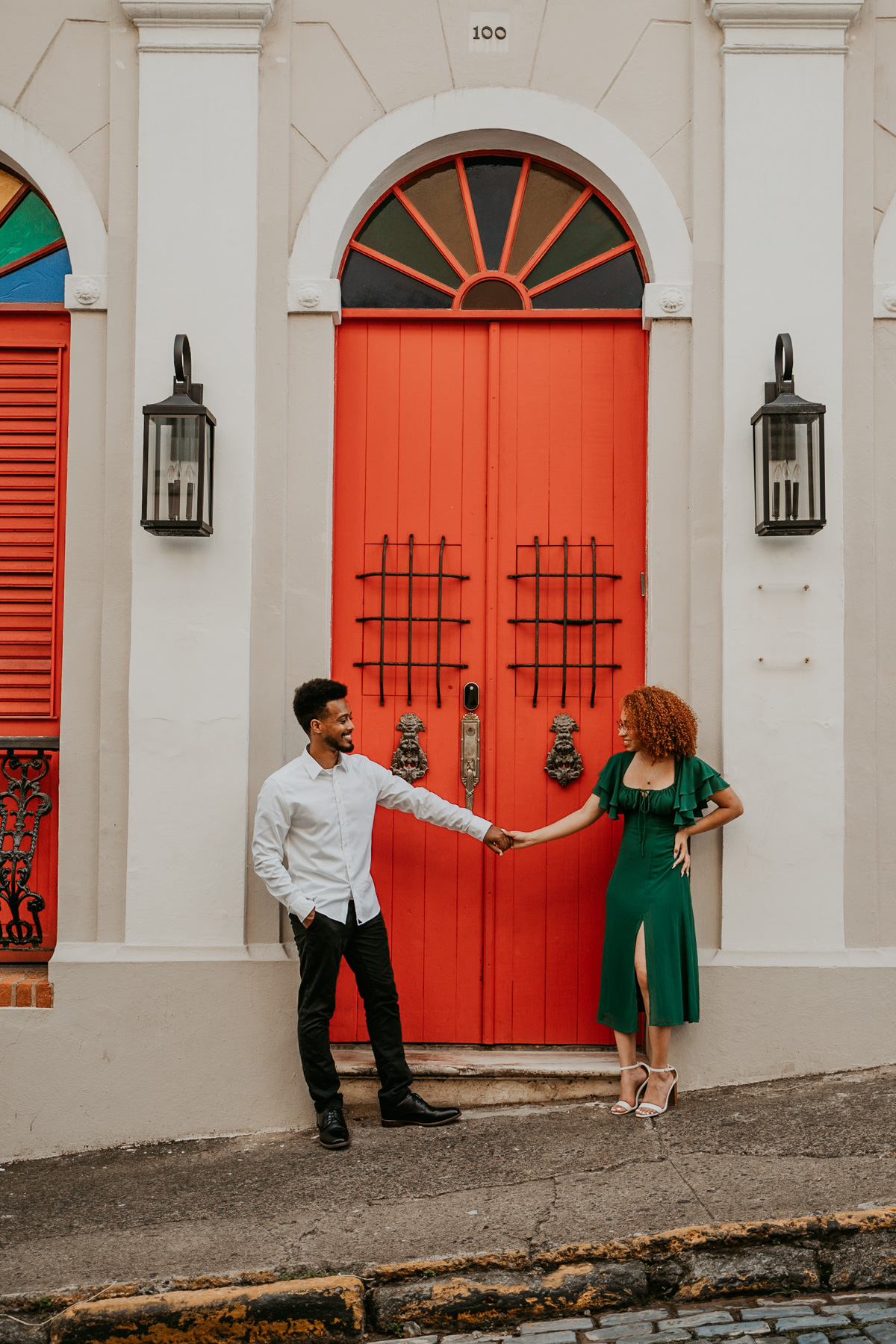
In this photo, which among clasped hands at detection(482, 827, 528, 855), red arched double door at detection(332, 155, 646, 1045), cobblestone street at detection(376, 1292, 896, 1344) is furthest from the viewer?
red arched double door at detection(332, 155, 646, 1045)

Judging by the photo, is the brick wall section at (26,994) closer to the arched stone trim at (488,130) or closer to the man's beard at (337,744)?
the man's beard at (337,744)

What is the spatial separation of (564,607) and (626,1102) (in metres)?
2.19

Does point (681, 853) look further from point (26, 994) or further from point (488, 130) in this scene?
point (488, 130)

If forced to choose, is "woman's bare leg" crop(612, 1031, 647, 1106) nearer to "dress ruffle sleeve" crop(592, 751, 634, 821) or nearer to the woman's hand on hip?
the woman's hand on hip

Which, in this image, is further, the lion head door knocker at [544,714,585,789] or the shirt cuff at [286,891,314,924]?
the lion head door knocker at [544,714,585,789]

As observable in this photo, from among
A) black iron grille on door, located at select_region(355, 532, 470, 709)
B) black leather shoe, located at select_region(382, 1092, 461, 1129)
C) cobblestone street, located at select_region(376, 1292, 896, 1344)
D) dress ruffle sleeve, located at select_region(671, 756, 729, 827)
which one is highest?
black iron grille on door, located at select_region(355, 532, 470, 709)

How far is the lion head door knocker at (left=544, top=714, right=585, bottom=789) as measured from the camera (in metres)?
4.98

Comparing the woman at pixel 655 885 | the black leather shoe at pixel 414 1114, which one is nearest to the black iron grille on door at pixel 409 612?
the woman at pixel 655 885

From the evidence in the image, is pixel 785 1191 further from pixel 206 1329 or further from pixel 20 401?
pixel 20 401

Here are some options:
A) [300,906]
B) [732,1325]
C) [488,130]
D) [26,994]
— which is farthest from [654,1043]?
[488,130]

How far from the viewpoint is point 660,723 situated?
4.45 meters

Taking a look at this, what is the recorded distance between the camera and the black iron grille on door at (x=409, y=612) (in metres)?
5.05

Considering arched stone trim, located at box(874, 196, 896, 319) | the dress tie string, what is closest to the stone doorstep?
the dress tie string

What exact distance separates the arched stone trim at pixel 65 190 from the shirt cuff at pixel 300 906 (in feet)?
9.32
